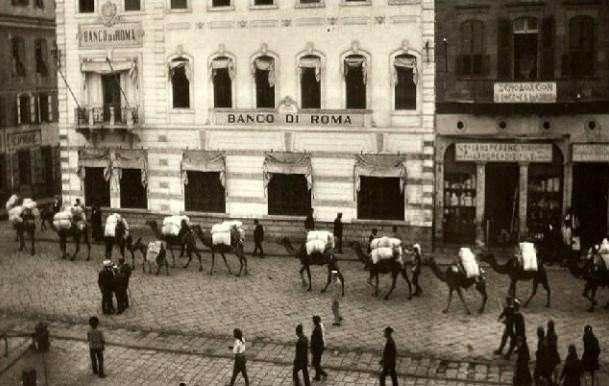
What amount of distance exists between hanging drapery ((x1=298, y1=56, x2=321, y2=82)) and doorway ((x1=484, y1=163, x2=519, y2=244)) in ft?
24.1

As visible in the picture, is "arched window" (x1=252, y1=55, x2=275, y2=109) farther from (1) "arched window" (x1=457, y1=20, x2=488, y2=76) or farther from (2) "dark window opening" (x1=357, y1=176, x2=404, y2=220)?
(1) "arched window" (x1=457, y1=20, x2=488, y2=76)

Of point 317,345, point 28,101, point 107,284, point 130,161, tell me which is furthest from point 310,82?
point 28,101

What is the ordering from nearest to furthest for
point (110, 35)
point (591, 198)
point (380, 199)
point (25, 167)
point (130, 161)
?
point (591, 198), point (380, 199), point (110, 35), point (130, 161), point (25, 167)

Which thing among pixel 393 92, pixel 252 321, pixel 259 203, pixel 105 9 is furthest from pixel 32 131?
pixel 252 321

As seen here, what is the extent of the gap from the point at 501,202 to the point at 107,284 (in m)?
15.0

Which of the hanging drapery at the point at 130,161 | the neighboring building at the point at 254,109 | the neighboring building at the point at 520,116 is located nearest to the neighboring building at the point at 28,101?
the neighboring building at the point at 254,109

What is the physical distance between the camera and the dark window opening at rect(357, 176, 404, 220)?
30.5 meters

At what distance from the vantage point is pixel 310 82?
31109 millimetres

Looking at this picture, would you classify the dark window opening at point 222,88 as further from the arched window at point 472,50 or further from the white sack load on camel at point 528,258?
the white sack load on camel at point 528,258

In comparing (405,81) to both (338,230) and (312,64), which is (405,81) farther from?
(338,230)

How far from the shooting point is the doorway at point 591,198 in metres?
28.4

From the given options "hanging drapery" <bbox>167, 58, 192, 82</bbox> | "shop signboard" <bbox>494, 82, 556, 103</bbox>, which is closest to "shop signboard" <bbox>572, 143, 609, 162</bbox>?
"shop signboard" <bbox>494, 82, 556, 103</bbox>

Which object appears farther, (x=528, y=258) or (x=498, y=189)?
A: (x=498, y=189)

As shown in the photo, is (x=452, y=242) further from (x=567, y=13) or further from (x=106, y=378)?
(x=106, y=378)
